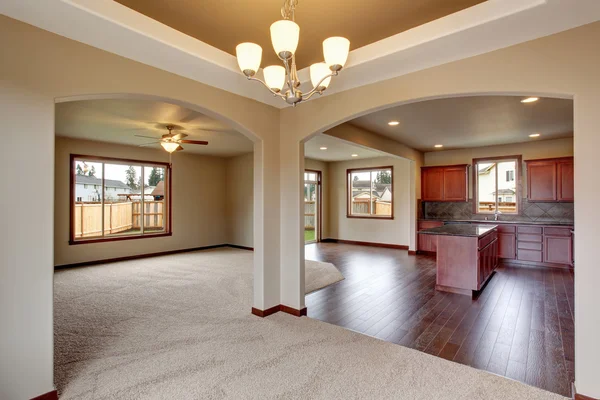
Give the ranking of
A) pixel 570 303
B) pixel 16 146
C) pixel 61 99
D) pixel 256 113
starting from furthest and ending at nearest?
pixel 570 303 < pixel 256 113 < pixel 61 99 < pixel 16 146

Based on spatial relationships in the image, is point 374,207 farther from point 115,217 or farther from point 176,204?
point 115,217

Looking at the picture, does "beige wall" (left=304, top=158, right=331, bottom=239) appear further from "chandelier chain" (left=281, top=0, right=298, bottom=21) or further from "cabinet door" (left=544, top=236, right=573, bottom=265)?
"chandelier chain" (left=281, top=0, right=298, bottom=21)

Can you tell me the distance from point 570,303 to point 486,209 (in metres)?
3.83

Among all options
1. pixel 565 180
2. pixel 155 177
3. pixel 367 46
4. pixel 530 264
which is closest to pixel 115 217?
pixel 155 177

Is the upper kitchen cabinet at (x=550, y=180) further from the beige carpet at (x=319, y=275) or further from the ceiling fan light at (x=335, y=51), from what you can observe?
the ceiling fan light at (x=335, y=51)

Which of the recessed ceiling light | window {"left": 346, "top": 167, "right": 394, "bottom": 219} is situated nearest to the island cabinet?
window {"left": 346, "top": 167, "right": 394, "bottom": 219}

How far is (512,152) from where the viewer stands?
7.11 metres

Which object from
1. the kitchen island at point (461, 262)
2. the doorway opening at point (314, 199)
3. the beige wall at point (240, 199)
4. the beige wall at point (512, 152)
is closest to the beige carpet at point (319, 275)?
the kitchen island at point (461, 262)

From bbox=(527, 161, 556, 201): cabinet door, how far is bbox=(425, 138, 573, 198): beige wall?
0.22 m

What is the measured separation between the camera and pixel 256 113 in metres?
3.52

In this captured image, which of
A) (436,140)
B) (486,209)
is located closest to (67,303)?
(436,140)

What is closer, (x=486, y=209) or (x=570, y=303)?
(x=570, y=303)

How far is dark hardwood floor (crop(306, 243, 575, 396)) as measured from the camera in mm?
2641

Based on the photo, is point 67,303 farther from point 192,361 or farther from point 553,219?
point 553,219
